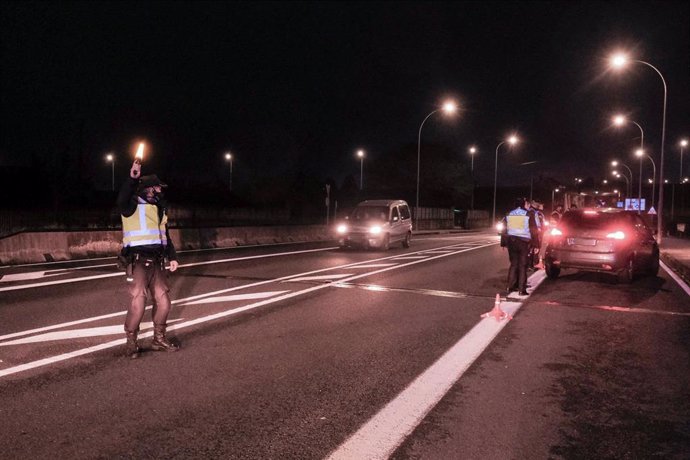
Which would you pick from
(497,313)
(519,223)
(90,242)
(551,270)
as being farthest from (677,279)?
(90,242)

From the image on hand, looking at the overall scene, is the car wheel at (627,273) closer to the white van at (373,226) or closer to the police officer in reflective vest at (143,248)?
the white van at (373,226)

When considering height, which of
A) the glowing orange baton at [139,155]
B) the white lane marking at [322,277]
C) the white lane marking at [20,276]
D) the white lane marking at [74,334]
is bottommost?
the white lane marking at [74,334]

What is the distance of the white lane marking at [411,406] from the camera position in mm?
3727

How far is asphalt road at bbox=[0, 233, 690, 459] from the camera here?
384cm

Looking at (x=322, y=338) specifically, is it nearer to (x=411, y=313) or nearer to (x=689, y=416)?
(x=411, y=313)

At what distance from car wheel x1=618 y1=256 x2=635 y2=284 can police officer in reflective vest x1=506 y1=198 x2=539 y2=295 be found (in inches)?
118

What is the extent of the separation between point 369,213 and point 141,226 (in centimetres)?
1587

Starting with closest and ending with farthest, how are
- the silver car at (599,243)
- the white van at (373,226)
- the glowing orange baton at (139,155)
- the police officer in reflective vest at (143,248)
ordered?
the glowing orange baton at (139,155), the police officer in reflective vest at (143,248), the silver car at (599,243), the white van at (373,226)

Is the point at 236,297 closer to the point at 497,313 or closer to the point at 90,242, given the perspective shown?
the point at 497,313

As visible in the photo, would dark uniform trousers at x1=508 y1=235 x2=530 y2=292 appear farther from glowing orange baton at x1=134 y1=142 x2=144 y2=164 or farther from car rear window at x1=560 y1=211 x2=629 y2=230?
glowing orange baton at x1=134 y1=142 x2=144 y2=164

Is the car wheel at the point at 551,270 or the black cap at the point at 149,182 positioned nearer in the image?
the black cap at the point at 149,182

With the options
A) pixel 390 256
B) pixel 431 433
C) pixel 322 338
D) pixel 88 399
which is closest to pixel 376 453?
pixel 431 433

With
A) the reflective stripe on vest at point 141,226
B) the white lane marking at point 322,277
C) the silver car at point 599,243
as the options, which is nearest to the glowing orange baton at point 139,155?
the reflective stripe on vest at point 141,226

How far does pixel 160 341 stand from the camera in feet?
19.9
